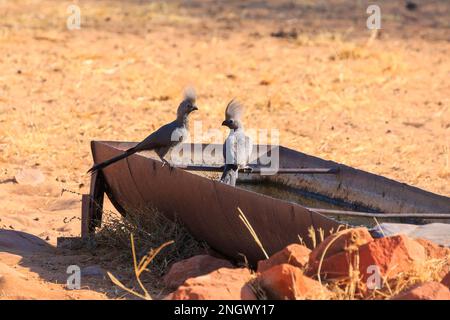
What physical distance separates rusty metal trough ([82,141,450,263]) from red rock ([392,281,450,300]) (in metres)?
0.81

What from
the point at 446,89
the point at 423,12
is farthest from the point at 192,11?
the point at 446,89

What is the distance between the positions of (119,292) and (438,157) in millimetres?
4976

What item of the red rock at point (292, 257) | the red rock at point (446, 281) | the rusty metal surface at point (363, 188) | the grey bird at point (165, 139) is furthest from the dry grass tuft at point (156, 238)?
the red rock at point (446, 281)

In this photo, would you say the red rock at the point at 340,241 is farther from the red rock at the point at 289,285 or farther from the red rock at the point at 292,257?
the red rock at the point at 289,285

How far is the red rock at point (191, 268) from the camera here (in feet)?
19.3

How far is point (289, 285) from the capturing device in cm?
486

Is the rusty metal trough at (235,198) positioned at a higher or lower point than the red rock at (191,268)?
higher

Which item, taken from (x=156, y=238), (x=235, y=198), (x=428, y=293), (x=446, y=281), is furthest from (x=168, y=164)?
(x=428, y=293)

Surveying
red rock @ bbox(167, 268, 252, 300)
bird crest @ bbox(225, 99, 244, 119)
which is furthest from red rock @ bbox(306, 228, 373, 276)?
bird crest @ bbox(225, 99, 244, 119)

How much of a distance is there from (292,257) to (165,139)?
204cm

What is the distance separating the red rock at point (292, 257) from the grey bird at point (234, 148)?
1422 mm

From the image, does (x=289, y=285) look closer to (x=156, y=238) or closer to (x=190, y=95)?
(x=156, y=238)

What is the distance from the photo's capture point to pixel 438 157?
32.8ft

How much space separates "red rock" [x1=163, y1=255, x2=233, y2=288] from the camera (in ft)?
19.3
